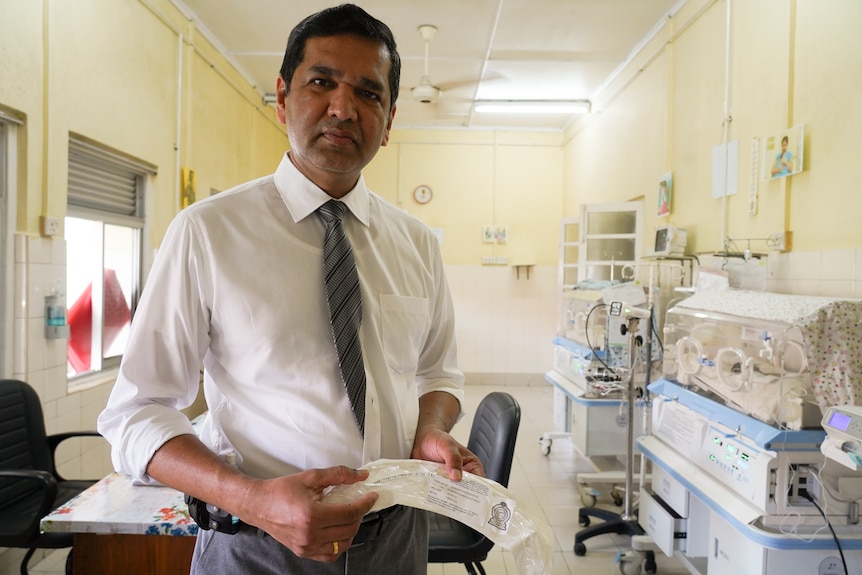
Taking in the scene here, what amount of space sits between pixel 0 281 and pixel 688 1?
4534 millimetres

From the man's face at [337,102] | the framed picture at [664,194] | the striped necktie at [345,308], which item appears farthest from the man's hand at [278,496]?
the framed picture at [664,194]

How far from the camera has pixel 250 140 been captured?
5.85 metres

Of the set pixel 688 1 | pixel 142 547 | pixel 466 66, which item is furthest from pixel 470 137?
pixel 142 547

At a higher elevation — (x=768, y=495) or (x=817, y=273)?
(x=817, y=273)

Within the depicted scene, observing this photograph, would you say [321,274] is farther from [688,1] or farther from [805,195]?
[688,1]

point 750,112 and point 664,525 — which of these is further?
point 750,112

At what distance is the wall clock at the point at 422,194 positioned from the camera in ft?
24.3

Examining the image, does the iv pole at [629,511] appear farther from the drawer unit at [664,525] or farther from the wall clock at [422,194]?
the wall clock at [422,194]

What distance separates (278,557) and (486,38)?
463 cm

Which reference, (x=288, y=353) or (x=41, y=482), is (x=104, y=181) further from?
(x=288, y=353)

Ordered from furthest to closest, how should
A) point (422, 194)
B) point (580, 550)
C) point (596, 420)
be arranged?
1. point (422, 194)
2. point (596, 420)
3. point (580, 550)

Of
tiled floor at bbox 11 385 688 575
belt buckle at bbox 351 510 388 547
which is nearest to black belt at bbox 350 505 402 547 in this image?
belt buckle at bbox 351 510 388 547

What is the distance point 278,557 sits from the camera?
916 mm

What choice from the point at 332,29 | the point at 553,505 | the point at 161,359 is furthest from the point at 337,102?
the point at 553,505
